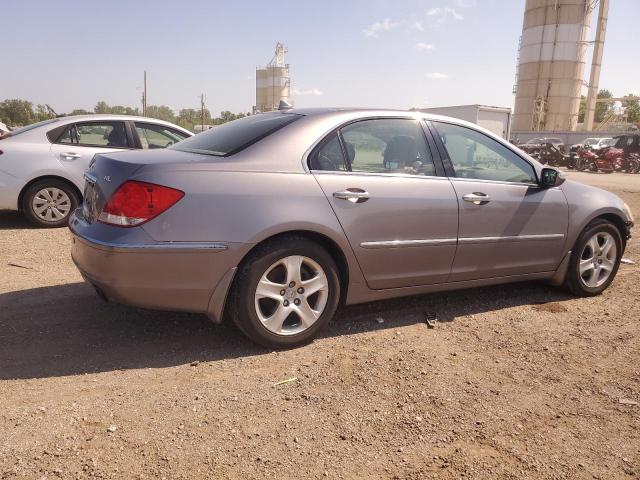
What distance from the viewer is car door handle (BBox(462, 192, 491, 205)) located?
12.8ft

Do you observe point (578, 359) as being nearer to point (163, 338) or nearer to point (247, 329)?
point (247, 329)

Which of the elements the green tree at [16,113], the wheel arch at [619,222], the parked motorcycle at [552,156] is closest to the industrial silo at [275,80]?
the green tree at [16,113]

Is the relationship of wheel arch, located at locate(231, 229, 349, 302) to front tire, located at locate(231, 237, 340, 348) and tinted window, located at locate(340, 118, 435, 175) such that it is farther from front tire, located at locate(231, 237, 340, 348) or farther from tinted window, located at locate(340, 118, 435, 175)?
tinted window, located at locate(340, 118, 435, 175)

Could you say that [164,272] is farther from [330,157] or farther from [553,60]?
[553,60]

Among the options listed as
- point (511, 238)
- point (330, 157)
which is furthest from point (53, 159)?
point (511, 238)

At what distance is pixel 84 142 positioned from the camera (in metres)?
7.26

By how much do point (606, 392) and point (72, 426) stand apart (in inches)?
112

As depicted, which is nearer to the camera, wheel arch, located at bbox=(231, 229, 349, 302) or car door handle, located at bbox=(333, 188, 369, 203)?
wheel arch, located at bbox=(231, 229, 349, 302)

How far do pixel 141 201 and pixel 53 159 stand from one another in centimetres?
482

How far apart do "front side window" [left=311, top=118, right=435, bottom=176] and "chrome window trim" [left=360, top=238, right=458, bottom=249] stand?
0.49m

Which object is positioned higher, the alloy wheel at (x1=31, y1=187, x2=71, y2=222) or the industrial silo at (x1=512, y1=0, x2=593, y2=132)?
the industrial silo at (x1=512, y1=0, x2=593, y2=132)

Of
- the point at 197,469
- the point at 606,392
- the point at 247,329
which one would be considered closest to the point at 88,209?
the point at 247,329

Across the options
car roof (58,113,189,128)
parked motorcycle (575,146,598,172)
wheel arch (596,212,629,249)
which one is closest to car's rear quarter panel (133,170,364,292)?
wheel arch (596,212,629,249)

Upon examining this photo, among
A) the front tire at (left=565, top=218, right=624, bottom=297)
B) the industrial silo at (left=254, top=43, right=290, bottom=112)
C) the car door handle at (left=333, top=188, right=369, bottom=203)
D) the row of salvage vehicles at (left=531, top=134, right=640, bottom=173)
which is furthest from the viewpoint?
the industrial silo at (left=254, top=43, right=290, bottom=112)
